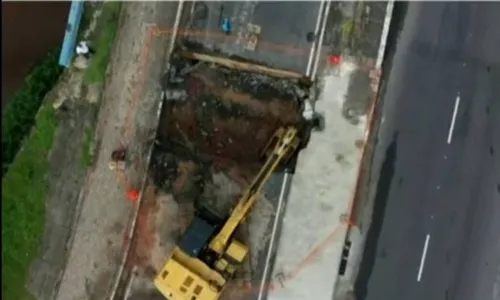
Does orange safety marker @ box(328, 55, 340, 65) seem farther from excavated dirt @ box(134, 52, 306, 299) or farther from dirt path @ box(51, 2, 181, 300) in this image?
dirt path @ box(51, 2, 181, 300)

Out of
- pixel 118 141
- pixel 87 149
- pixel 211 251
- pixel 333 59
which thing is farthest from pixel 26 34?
pixel 333 59

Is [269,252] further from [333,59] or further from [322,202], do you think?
[333,59]

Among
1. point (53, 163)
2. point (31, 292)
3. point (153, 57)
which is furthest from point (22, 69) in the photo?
point (31, 292)

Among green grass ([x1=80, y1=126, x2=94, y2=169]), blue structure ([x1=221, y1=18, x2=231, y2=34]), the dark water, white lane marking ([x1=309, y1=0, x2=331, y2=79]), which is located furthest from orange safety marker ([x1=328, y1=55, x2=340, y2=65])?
the dark water

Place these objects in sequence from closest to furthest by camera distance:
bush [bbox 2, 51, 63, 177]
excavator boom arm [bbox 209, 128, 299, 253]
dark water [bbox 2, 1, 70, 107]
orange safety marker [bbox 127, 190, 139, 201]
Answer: excavator boom arm [bbox 209, 128, 299, 253] → orange safety marker [bbox 127, 190, 139, 201] → bush [bbox 2, 51, 63, 177] → dark water [bbox 2, 1, 70, 107]

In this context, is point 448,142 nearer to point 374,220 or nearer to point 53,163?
point 374,220
